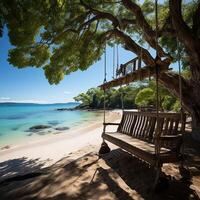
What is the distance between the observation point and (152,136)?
5789 millimetres

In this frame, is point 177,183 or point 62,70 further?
point 62,70

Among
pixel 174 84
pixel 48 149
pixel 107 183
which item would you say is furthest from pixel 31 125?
pixel 107 183

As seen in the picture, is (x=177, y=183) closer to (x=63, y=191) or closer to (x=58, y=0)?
(x=63, y=191)

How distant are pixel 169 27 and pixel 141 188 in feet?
26.0

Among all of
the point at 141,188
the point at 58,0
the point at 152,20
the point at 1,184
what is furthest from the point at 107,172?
the point at 152,20

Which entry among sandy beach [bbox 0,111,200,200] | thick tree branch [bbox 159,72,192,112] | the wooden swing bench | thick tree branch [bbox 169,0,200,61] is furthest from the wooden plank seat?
thick tree branch [bbox 169,0,200,61]

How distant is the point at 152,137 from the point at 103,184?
6.28ft

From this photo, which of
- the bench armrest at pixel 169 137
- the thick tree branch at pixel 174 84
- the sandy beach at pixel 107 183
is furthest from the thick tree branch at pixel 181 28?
the bench armrest at pixel 169 137

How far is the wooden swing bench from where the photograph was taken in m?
4.16

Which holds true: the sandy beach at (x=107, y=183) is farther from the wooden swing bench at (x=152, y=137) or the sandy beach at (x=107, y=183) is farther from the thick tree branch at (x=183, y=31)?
the thick tree branch at (x=183, y=31)

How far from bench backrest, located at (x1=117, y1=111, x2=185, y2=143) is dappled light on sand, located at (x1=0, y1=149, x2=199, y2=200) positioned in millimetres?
794

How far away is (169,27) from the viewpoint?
32.8 feet

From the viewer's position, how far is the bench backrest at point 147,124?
4890 millimetres

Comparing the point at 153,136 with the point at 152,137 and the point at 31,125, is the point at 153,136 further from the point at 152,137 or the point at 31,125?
the point at 31,125
